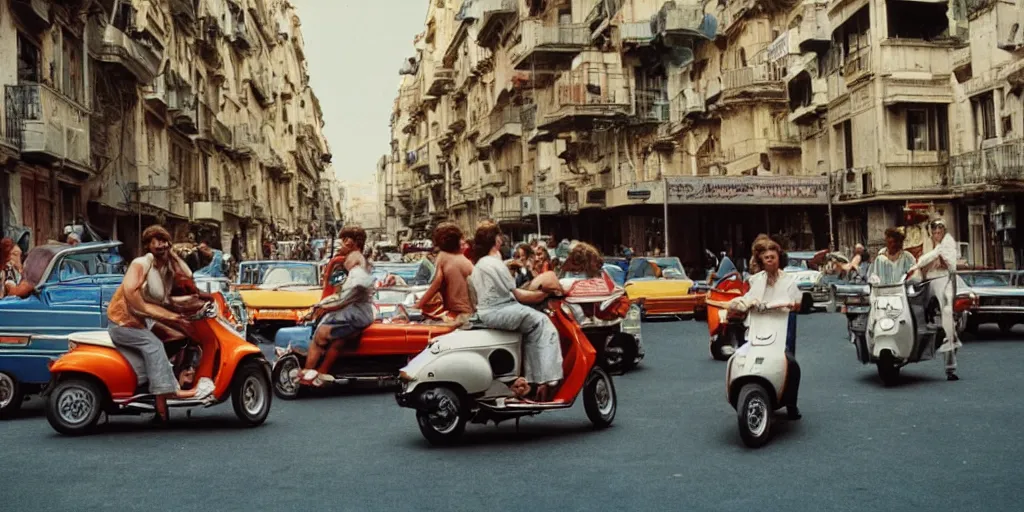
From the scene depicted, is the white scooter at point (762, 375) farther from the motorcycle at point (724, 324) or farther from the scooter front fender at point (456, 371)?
the motorcycle at point (724, 324)

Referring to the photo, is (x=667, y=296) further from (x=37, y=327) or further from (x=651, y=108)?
(x=651, y=108)

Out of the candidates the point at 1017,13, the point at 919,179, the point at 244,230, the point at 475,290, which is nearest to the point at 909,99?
the point at 919,179

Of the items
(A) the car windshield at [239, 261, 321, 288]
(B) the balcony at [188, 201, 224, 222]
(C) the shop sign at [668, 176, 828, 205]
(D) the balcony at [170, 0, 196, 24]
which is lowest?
(A) the car windshield at [239, 261, 321, 288]

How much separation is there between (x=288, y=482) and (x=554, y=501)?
188cm

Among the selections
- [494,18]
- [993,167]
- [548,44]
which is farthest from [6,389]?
[494,18]

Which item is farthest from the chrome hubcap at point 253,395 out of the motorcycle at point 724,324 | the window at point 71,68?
the window at point 71,68

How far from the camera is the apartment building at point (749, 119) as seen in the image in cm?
3394

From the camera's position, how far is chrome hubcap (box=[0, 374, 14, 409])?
11.6 m

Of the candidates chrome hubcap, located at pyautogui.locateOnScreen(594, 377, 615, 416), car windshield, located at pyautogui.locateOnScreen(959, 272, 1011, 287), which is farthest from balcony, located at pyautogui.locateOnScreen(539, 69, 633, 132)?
A: chrome hubcap, located at pyautogui.locateOnScreen(594, 377, 615, 416)

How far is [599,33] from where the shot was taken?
53375 mm

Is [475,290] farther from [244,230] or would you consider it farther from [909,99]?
[244,230]

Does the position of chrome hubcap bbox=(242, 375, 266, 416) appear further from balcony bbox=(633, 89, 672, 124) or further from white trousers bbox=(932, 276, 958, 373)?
balcony bbox=(633, 89, 672, 124)

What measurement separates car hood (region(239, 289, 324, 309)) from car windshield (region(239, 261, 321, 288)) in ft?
3.92

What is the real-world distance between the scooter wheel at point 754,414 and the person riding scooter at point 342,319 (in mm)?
4537
